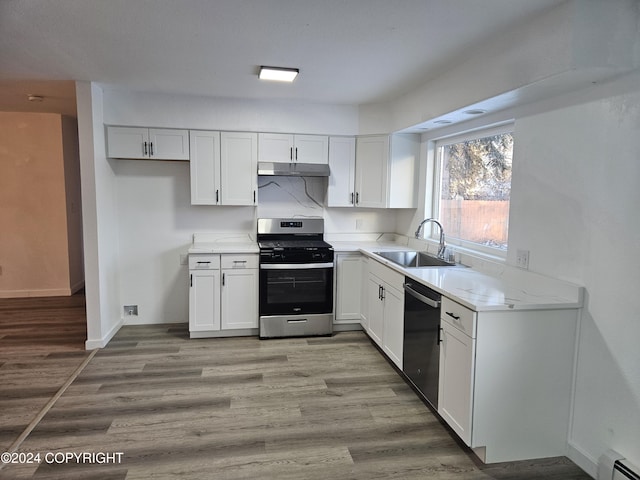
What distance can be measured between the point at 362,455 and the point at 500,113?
2.45 metres

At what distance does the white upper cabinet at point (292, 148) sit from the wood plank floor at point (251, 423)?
1958mm

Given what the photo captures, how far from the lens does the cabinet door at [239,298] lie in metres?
4.17

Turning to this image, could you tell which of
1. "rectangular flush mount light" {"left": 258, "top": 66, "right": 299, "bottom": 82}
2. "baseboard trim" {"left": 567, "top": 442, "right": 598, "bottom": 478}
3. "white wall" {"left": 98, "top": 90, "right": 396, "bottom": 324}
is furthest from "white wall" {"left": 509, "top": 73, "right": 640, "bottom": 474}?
"white wall" {"left": 98, "top": 90, "right": 396, "bottom": 324}

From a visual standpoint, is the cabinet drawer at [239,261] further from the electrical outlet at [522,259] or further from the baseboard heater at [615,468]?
the baseboard heater at [615,468]

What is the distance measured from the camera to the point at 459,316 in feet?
7.85

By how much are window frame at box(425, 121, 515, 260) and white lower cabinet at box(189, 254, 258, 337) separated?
186cm

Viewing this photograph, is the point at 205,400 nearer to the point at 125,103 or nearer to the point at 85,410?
the point at 85,410

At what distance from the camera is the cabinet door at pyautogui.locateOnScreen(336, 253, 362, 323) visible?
435cm

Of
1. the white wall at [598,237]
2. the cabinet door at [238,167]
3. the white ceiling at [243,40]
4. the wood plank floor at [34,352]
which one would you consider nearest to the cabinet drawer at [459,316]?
the white wall at [598,237]

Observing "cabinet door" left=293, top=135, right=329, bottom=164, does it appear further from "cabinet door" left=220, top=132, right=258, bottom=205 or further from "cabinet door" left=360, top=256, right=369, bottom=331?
"cabinet door" left=360, top=256, right=369, bottom=331

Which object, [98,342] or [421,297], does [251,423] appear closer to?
[421,297]

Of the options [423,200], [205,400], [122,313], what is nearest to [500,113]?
[423,200]

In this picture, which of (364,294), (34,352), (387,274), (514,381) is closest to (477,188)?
(387,274)

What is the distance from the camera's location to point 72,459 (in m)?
Answer: 2.33
